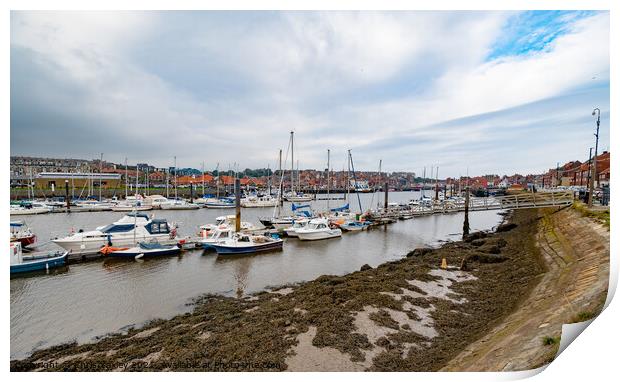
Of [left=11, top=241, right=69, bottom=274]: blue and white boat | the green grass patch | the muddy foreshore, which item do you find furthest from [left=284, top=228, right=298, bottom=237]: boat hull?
the green grass patch

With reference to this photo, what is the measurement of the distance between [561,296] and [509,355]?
3.35m

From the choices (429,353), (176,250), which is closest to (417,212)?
(176,250)

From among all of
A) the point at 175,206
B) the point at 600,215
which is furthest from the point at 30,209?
the point at 600,215

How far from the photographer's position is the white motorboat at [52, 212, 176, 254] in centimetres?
1544

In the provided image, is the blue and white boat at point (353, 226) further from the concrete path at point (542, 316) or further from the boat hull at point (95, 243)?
the concrete path at point (542, 316)

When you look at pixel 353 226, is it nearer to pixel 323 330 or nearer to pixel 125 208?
pixel 323 330

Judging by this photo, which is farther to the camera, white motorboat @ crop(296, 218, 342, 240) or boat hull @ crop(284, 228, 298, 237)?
boat hull @ crop(284, 228, 298, 237)

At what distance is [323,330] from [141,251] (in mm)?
13570

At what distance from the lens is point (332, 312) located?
7238 millimetres

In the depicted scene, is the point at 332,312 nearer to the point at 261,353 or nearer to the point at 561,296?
the point at 261,353

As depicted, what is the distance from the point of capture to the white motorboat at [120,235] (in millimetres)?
15445

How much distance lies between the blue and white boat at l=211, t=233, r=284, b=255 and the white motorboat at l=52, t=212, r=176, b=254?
3.95 m

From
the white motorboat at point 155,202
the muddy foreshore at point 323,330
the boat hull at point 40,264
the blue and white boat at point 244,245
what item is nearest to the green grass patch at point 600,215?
the muddy foreshore at point 323,330

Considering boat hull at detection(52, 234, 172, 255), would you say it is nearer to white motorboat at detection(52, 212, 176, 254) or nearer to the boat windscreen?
white motorboat at detection(52, 212, 176, 254)
